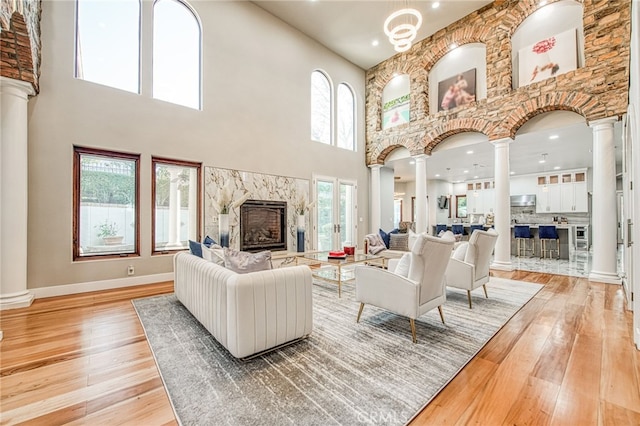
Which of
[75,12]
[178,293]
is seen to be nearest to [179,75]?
[75,12]

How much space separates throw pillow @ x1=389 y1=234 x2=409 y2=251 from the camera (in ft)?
19.7

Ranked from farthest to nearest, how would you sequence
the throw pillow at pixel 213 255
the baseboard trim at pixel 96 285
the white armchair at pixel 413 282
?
the baseboard trim at pixel 96 285
the throw pillow at pixel 213 255
the white armchair at pixel 413 282

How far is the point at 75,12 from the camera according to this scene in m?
4.07

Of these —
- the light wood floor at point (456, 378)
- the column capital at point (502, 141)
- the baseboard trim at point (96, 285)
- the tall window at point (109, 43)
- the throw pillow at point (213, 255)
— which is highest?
the tall window at point (109, 43)

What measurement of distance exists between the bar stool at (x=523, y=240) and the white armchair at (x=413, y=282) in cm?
663

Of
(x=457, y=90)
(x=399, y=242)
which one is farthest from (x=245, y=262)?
(x=457, y=90)

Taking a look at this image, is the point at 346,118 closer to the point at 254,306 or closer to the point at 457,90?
the point at 457,90

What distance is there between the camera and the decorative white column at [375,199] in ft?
28.2

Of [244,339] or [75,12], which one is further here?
[75,12]

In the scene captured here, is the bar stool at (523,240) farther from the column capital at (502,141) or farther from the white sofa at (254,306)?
the white sofa at (254,306)

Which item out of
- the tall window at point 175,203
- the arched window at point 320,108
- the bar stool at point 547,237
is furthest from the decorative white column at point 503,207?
the tall window at point 175,203

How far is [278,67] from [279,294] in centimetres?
611

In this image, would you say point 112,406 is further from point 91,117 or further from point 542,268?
point 542,268

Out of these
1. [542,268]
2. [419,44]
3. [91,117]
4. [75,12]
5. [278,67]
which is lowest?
[542,268]
